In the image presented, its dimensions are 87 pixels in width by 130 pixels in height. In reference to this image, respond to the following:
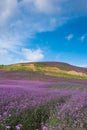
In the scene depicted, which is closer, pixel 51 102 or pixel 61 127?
pixel 61 127

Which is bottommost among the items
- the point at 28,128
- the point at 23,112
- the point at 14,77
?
the point at 28,128

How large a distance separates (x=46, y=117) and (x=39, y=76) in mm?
15985

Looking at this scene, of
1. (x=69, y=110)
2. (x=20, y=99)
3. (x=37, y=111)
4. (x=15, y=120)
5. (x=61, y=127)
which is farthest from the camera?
(x=20, y=99)

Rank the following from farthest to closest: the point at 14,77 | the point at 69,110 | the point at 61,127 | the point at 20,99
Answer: the point at 14,77 < the point at 20,99 < the point at 69,110 < the point at 61,127

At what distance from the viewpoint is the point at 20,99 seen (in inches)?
270

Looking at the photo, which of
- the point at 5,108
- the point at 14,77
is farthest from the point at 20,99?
the point at 14,77

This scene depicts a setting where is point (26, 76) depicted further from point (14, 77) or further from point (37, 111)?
point (37, 111)

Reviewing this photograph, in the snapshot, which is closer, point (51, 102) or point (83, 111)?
point (83, 111)

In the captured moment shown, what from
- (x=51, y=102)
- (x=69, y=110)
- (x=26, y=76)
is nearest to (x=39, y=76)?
(x=26, y=76)

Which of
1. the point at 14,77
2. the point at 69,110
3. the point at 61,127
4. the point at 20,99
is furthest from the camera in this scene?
the point at 14,77

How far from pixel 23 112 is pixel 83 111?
136 centimetres

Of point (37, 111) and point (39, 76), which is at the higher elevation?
point (39, 76)

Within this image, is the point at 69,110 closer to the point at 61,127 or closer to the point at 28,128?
the point at 28,128

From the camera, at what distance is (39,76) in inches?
878
